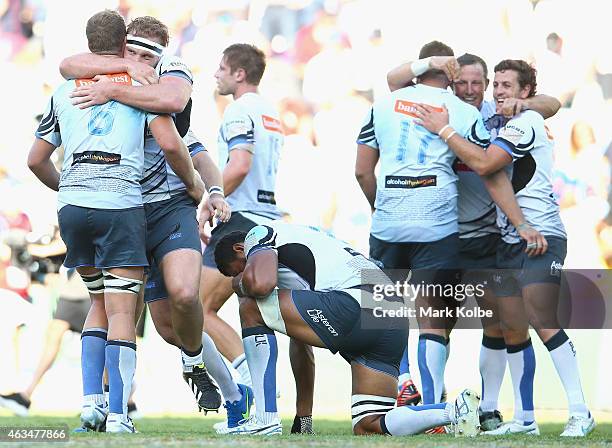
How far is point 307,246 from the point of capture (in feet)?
20.4

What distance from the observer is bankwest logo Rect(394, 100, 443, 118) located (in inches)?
291

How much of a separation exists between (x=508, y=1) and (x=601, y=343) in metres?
2.95

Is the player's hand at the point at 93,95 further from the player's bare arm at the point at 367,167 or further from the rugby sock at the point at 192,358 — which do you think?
the player's bare arm at the point at 367,167

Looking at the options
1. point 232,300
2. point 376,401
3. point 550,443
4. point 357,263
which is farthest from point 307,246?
point 232,300

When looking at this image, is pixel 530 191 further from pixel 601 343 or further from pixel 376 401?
pixel 601 343

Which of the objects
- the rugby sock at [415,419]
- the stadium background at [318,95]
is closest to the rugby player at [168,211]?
the rugby sock at [415,419]

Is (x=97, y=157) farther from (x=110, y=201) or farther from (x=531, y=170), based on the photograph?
A: (x=531, y=170)

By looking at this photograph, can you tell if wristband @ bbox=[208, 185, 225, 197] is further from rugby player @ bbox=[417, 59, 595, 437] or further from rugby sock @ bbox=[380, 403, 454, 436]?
rugby sock @ bbox=[380, 403, 454, 436]

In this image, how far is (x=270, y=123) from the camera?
320 inches

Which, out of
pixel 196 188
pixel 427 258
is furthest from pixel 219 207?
pixel 427 258

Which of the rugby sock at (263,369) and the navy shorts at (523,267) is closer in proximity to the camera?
the rugby sock at (263,369)

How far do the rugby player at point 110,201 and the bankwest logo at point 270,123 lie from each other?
1889 millimetres

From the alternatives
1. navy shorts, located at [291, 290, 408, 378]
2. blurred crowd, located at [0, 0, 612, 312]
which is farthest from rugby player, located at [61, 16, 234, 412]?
blurred crowd, located at [0, 0, 612, 312]

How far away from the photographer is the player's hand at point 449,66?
736 centimetres
